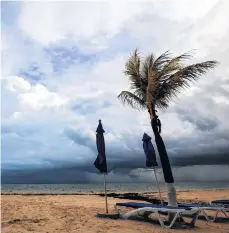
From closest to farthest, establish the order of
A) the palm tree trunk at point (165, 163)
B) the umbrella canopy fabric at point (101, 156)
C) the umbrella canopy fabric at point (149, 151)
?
1. the palm tree trunk at point (165, 163)
2. the umbrella canopy fabric at point (101, 156)
3. the umbrella canopy fabric at point (149, 151)

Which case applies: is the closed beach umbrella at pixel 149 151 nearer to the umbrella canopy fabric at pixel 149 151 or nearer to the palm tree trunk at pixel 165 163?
the umbrella canopy fabric at pixel 149 151

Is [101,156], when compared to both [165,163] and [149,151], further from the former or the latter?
[165,163]

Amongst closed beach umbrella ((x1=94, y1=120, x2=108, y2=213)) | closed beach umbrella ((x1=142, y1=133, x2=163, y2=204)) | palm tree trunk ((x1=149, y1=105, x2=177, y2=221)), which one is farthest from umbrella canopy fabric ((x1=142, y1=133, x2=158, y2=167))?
closed beach umbrella ((x1=94, y1=120, x2=108, y2=213))

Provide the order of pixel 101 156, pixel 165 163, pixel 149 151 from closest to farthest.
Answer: pixel 165 163 < pixel 101 156 < pixel 149 151

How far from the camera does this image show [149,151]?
13.8 metres

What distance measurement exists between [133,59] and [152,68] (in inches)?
36.7

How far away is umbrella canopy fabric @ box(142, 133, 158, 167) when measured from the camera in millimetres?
13758

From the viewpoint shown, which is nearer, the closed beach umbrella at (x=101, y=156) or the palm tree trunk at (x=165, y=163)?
the palm tree trunk at (x=165, y=163)

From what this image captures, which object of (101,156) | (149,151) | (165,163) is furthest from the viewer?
(149,151)

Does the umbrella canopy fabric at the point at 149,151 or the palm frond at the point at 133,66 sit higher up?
the palm frond at the point at 133,66

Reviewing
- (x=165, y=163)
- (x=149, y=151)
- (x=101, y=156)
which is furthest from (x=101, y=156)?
(x=165, y=163)

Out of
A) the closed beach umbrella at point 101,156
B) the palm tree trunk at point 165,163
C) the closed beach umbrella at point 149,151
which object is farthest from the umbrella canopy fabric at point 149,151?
the closed beach umbrella at point 101,156

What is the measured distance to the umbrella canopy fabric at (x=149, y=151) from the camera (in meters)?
13.8

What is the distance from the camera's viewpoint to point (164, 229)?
10.0m
